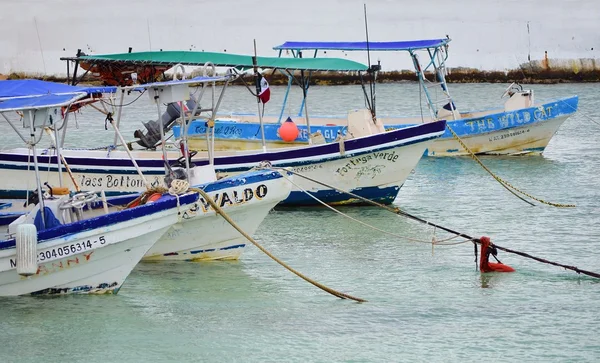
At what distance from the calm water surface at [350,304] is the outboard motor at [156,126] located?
2506 mm

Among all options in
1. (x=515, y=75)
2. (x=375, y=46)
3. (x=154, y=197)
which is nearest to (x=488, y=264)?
(x=154, y=197)

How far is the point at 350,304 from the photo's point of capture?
13992mm

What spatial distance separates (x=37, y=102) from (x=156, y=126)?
6.60 metres

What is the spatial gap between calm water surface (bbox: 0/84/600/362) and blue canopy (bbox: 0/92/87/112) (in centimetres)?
251

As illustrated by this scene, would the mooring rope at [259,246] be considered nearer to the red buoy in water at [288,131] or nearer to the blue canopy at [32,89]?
the blue canopy at [32,89]

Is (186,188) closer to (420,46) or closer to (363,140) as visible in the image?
(363,140)

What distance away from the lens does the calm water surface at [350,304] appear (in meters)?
12.4

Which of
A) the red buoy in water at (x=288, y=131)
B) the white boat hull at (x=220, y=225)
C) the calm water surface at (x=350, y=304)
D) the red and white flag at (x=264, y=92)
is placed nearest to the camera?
the calm water surface at (x=350, y=304)

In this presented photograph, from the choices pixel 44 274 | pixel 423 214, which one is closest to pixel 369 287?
pixel 44 274

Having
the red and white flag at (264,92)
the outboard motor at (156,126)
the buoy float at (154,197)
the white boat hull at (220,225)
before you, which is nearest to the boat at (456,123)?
the outboard motor at (156,126)

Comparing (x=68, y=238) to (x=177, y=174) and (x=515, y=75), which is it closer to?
(x=177, y=174)

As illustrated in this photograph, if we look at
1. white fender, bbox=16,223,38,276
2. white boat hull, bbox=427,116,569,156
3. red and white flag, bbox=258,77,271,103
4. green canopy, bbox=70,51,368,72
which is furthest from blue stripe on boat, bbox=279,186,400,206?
white fender, bbox=16,223,38,276

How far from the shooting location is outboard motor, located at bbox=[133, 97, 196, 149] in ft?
60.8

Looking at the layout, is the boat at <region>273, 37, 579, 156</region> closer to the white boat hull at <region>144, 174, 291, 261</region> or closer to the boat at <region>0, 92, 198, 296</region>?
the white boat hull at <region>144, 174, 291, 261</region>
